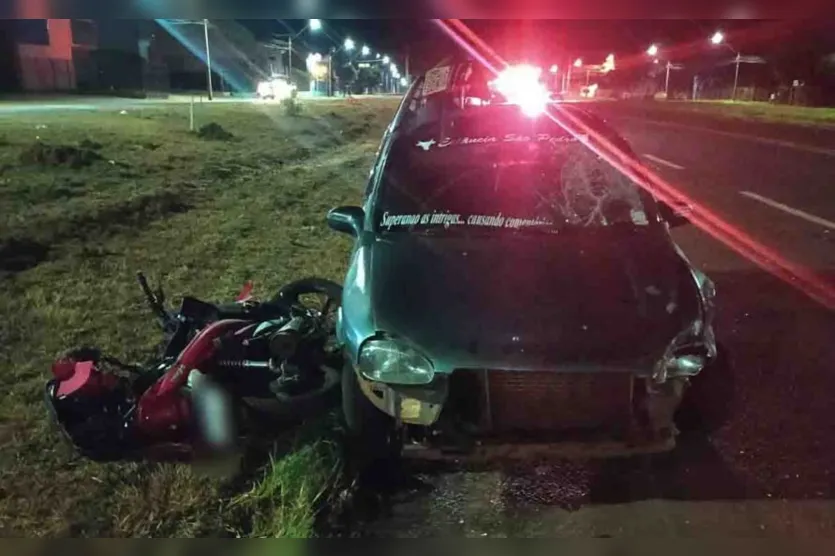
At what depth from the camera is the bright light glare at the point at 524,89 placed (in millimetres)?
2721

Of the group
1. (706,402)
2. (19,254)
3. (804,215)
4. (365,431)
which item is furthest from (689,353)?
(804,215)

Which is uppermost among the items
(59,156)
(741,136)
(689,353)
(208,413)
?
(59,156)

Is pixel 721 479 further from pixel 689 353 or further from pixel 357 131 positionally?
pixel 357 131

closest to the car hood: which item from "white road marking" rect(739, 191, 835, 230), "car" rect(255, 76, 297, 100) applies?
"car" rect(255, 76, 297, 100)

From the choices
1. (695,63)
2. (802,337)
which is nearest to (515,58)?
(695,63)

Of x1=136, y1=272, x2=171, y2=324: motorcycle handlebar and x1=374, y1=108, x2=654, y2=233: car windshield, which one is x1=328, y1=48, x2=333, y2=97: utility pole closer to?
x1=374, y1=108, x2=654, y2=233: car windshield

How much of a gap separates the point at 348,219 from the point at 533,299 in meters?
0.99

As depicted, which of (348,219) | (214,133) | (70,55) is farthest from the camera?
(214,133)

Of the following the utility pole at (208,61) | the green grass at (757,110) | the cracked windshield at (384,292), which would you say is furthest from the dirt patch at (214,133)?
the green grass at (757,110)

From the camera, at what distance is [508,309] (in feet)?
7.25

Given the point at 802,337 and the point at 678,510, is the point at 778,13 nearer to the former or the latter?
the point at 678,510

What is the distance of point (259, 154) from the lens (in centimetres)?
349

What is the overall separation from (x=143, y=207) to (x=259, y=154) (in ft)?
1.82

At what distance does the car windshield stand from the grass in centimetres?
27
